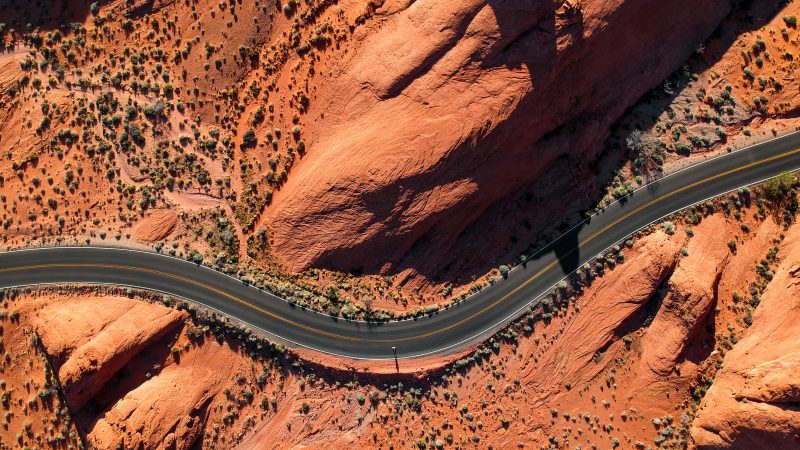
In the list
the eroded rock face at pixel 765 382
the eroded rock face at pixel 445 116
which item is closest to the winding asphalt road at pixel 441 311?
the eroded rock face at pixel 445 116

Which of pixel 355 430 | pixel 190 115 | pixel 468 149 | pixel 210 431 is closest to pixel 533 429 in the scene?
pixel 355 430

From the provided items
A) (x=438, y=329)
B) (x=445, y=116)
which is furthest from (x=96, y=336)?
(x=445, y=116)

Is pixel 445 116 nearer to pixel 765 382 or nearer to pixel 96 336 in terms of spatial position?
pixel 765 382

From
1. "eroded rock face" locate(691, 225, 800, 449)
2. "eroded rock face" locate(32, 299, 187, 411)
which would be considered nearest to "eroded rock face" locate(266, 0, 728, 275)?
"eroded rock face" locate(32, 299, 187, 411)

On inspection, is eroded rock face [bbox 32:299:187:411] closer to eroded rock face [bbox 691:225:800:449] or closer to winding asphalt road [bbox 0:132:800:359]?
winding asphalt road [bbox 0:132:800:359]

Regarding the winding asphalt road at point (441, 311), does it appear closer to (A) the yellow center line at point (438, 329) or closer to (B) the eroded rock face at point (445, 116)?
(A) the yellow center line at point (438, 329)

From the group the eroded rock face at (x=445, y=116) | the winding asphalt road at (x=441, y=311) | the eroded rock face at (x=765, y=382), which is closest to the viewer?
the eroded rock face at (x=765, y=382)
